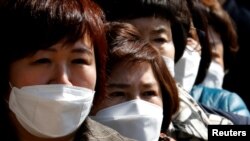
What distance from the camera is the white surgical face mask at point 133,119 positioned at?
3713 millimetres

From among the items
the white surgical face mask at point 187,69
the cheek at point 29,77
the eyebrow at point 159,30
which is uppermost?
the cheek at point 29,77

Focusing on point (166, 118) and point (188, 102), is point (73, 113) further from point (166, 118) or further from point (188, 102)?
point (188, 102)

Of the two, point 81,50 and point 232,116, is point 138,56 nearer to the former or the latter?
point 81,50

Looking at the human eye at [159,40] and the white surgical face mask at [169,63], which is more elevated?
the human eye at [159,40]

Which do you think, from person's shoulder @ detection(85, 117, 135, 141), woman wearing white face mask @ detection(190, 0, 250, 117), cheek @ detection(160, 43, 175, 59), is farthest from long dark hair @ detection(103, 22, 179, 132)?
woman wearing white face mask @ detection(190, 0, 250, 117)

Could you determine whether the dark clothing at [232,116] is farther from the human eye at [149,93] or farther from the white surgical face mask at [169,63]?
the human eye at [149,93]

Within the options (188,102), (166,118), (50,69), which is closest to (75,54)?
(50,69)

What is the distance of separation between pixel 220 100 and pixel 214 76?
72 centimetres

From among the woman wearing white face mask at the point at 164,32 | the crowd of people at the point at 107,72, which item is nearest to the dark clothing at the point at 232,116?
the crowd of people at the point at 107,72

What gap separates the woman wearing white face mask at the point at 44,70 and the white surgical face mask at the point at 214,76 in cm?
253

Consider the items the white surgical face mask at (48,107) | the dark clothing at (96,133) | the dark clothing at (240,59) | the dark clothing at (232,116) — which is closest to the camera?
the white surgical face mask at (48,107)

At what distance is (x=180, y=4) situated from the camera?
4594mm

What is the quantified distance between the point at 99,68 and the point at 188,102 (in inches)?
43.1

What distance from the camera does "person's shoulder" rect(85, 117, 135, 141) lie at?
3381 mm
